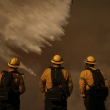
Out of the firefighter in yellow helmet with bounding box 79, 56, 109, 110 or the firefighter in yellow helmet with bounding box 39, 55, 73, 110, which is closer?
the firefighter in yellow helmet with bounding box 39, 55, 73, 110

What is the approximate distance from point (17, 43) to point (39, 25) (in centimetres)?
157

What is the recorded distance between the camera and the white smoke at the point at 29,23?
22.6 ft

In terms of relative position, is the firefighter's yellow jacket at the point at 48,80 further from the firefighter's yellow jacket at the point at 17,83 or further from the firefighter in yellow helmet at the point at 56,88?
the firefighter's yellow jacket at the point at 17,83

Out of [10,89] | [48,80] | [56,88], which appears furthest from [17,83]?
[56,88]

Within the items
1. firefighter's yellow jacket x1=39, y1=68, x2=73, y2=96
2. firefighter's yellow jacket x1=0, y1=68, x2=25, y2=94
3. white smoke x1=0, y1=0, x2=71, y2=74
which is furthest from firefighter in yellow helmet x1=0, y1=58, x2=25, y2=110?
white smoke x1=0, y1=0, x2=71, y2=74

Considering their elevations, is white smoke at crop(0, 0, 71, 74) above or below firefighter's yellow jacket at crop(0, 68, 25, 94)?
above

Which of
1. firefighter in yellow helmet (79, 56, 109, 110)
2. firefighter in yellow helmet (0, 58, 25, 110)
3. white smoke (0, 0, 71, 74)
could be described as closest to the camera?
firefighter in yellow helmet (0, 58, 25, 110)

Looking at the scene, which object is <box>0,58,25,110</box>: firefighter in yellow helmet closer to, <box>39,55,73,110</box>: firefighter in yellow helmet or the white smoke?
<box>39,55,73,110</box>: firefighter in yellow helmet

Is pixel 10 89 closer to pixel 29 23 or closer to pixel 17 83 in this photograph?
pixel 17 83

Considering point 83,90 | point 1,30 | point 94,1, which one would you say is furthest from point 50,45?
point 83,90

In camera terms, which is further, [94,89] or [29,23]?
[29,23]

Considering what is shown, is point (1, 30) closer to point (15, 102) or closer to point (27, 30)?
point (27, 30)

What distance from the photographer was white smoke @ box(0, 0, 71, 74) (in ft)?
22.6

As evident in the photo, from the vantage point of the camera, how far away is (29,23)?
729 cm
